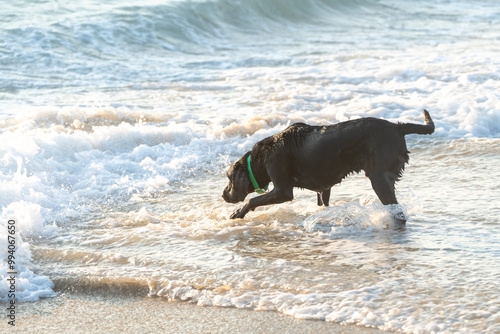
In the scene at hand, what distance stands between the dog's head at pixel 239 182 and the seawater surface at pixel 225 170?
26 centimetres

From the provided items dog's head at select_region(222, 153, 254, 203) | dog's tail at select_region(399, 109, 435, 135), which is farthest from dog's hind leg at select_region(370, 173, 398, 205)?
dog's head at select_region(222, 153, 254, 203)

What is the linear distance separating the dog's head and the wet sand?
6.48 feet

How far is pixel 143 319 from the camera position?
4602 millimetres

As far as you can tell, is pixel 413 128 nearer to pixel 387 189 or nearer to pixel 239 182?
pixel 387 189

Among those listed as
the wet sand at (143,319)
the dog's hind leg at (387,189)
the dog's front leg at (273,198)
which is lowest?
the wet sand at (143,319)

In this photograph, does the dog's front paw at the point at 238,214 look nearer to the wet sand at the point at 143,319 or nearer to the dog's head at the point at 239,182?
the dog's head at the point at 239,182

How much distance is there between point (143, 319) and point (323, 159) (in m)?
2.43

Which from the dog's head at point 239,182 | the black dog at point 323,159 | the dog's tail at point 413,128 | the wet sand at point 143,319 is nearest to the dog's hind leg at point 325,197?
the black dog at point 323,159

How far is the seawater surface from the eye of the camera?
4926 millimetres

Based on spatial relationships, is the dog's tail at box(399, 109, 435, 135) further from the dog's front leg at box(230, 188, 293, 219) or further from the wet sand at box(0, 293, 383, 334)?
the wet sand at box(0, 293, 383, 334)

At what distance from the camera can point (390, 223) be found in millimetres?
6168

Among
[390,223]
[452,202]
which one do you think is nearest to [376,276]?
[390,223]

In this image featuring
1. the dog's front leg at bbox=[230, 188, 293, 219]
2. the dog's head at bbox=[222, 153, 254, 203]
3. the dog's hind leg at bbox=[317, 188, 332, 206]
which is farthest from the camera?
the dog's hind leg at bbox=[317, 188, 332, 206]

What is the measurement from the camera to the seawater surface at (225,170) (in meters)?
4.93
